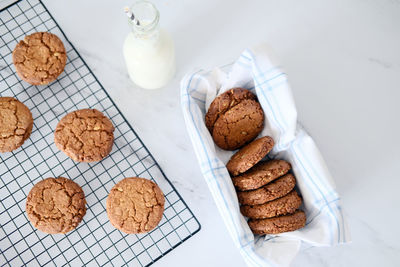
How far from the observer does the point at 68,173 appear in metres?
1.41

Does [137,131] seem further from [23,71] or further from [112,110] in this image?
[23,71]

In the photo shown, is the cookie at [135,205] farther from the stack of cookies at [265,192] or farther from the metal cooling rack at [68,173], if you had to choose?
the stack of cookies at [265,192]

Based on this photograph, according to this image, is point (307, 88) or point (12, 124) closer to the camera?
point (12, 124)

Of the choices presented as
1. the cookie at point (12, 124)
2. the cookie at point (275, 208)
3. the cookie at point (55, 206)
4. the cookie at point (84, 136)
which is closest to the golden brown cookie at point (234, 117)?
the cookie at point (275, 208)

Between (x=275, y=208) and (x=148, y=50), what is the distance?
61 centimetres

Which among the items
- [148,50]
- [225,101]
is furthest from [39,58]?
[225,101]

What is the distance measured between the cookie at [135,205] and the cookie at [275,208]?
270 millimetres

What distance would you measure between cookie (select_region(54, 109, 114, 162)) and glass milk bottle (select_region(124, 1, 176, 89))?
0.21 meters

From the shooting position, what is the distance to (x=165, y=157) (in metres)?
1.50

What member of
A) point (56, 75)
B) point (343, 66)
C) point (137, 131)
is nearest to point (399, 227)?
point (343, 66)

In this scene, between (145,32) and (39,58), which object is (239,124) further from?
(39,58)

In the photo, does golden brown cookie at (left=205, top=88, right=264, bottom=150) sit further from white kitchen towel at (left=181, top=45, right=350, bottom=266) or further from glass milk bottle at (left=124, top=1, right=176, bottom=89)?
glass milk bottle at (left=124, top=1, right=176, bottom=89)

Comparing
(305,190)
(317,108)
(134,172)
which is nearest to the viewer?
(305,190)

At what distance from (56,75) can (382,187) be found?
45.2 inches
